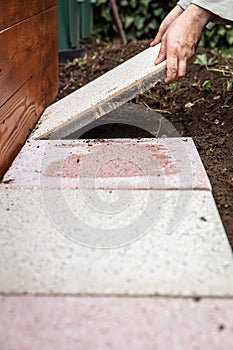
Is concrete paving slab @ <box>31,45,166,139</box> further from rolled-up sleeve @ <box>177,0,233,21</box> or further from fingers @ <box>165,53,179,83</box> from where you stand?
rolled-up sleeve @ <box>177,0,233,21</box>

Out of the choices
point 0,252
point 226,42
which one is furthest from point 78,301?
point 226,42

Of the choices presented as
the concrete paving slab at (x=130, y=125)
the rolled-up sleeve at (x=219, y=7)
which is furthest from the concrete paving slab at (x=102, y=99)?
the rolled-up sleeve at (x=219, y=7)

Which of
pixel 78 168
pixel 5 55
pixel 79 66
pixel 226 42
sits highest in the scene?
pixel 5 55

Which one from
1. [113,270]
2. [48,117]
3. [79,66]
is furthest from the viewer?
[79,66]

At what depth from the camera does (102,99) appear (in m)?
1.94

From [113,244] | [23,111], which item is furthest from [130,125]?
[113,244]

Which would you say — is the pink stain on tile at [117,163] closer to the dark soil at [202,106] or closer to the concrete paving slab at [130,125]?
the dark soil at [202,106]

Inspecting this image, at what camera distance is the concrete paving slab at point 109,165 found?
1563 mm

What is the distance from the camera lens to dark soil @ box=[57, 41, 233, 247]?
1.76m

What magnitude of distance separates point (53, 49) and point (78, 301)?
6.68ft

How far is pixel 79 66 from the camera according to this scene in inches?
136

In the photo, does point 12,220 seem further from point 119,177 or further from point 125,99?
point 125,99

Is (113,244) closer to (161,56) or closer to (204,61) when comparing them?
(161,56)

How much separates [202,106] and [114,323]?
1.71m
